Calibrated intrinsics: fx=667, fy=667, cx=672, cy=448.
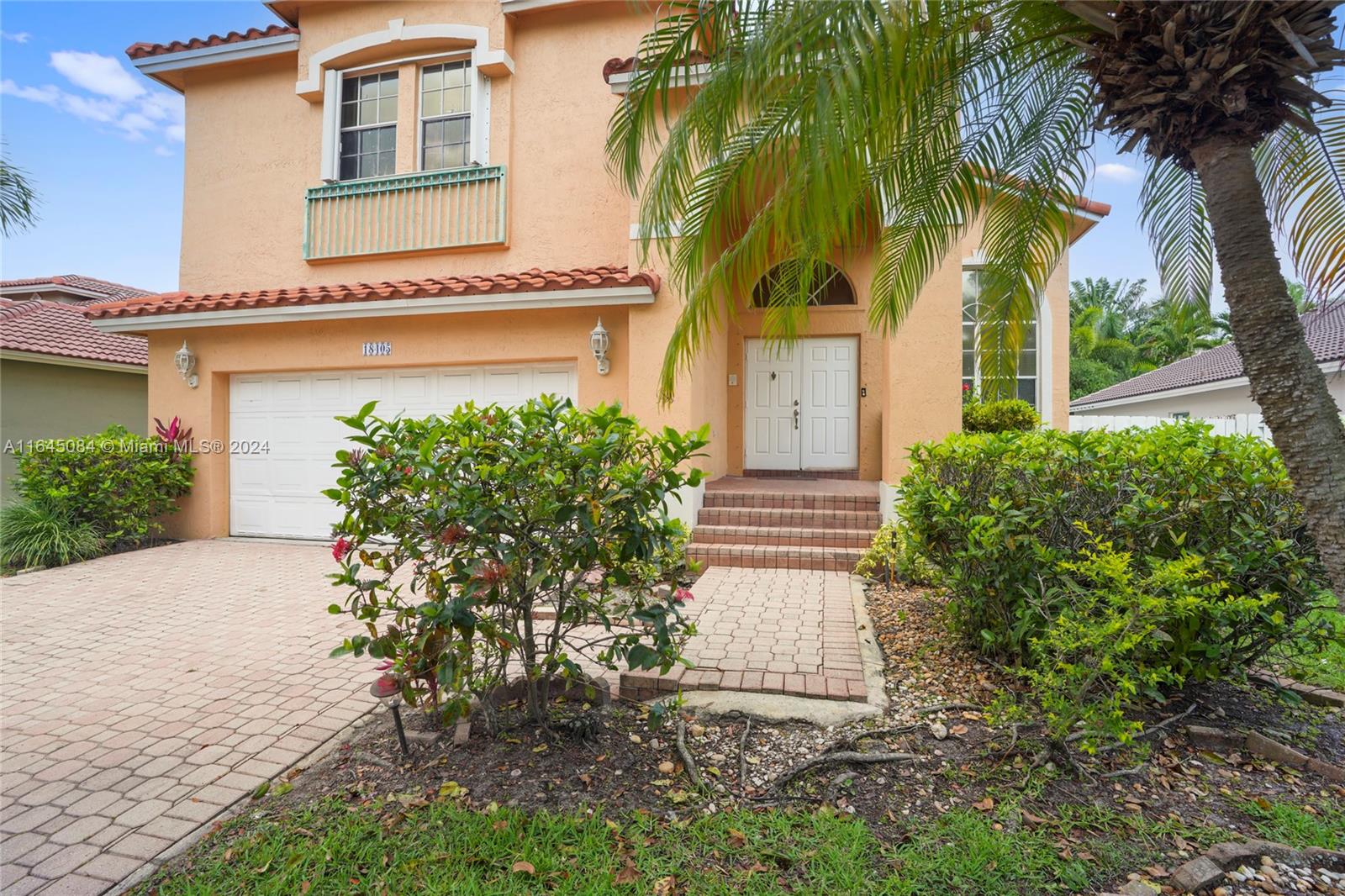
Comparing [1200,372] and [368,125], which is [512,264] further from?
[1200,372]

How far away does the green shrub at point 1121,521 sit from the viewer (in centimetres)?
337

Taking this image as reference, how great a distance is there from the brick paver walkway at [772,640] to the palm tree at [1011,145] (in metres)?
1.88

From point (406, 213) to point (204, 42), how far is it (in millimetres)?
4655

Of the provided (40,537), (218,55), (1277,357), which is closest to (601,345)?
(1277,357)

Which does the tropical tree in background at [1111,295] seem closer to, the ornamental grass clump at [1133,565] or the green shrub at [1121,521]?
the green shrub at [1121,521]

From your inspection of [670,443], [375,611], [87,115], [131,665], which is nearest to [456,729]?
[375,611]

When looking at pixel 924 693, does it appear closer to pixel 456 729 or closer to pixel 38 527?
pixel 456 729

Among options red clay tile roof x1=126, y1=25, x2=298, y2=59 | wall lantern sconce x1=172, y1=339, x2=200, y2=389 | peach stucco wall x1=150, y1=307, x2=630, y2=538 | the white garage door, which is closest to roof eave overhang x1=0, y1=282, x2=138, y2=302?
red clay tile roof x1=126, y1=25, x2=298, y2=59

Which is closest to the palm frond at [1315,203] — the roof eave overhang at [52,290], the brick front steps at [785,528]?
the brick front steps at [785,528]

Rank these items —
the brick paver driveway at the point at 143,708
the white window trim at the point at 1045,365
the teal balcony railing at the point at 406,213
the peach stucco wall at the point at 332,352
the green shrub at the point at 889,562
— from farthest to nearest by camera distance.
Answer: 1. the white window trim at the point at 1045,365
2. the teal balcony railing at the point at 406,213
3. the peach stucco wall at the point at 332,352
4. the green shrub at the point at 889,562
5. the brick paver driveway at the point at 143,708

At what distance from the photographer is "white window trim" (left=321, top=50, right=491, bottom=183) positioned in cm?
1018

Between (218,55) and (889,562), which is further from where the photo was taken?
(218,55)

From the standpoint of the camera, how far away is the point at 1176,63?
8.36 ft

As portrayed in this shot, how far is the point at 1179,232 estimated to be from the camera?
4.27 metres
